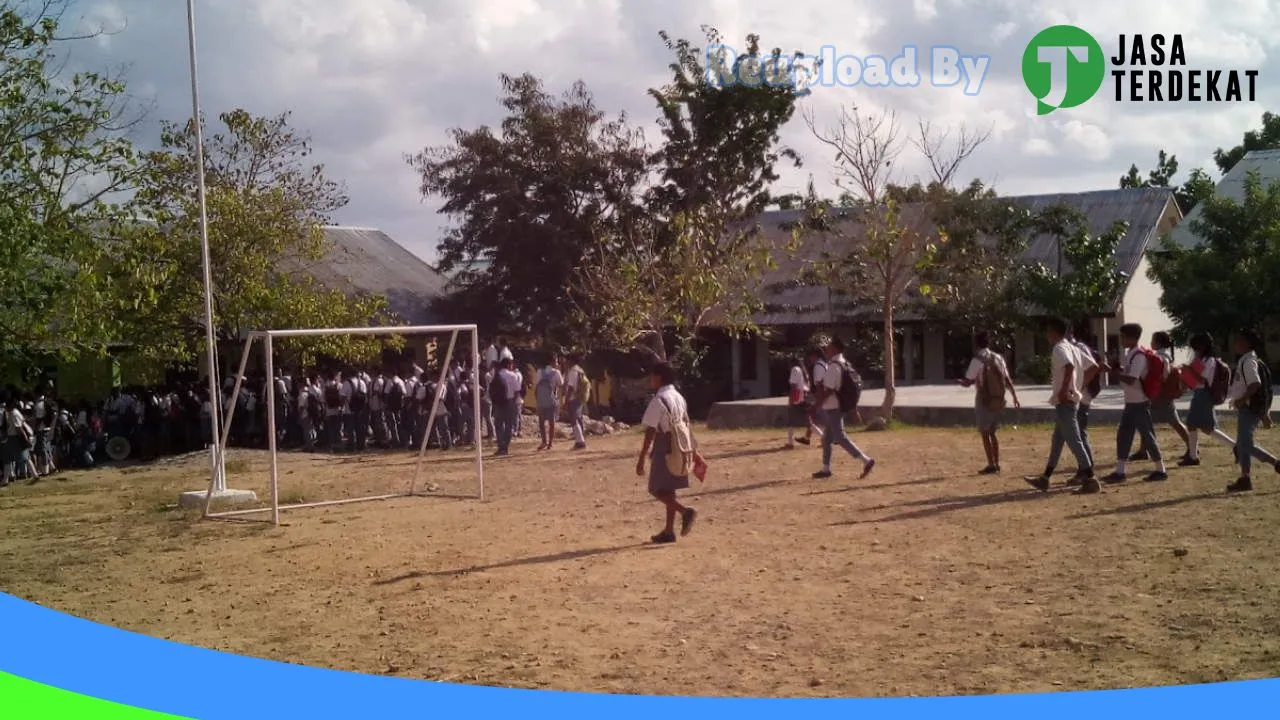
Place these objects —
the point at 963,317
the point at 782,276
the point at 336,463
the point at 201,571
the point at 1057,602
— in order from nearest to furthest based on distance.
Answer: the point at 1057,602, the point at 201,571, the point at 336,463, the point at 963,317, the point at 782,276

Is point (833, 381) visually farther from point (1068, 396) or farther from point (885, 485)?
point (1068, 396)

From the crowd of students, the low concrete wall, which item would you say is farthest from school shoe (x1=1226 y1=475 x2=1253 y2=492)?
the crowd of students

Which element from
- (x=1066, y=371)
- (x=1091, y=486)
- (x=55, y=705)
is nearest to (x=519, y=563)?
(x=55, y=705)

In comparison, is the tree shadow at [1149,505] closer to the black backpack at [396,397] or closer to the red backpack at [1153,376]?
the red backpack at [1153,376]

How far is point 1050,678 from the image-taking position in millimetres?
6215

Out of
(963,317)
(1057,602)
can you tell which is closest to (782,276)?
(963,317)

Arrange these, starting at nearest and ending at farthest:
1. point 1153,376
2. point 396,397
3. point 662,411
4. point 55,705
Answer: point 55,705
point 662,411
point 1153,376
point 396,397

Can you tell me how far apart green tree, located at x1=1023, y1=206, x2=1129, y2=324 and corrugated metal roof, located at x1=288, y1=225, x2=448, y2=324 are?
Result: 16.4m

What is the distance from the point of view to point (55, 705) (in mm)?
7199

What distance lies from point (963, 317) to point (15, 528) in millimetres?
23382

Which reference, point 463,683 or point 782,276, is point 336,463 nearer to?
point 463,683

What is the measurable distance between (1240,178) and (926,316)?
1027 cm

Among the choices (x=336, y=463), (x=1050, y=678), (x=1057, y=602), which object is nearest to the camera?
Result: (x=1050, y=678)

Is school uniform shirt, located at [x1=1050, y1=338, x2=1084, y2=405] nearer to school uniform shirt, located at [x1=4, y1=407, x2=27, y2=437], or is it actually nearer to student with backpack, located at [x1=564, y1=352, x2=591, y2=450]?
student with backpack, located at [x1=564, y1=352, x2=591, y2=450]
